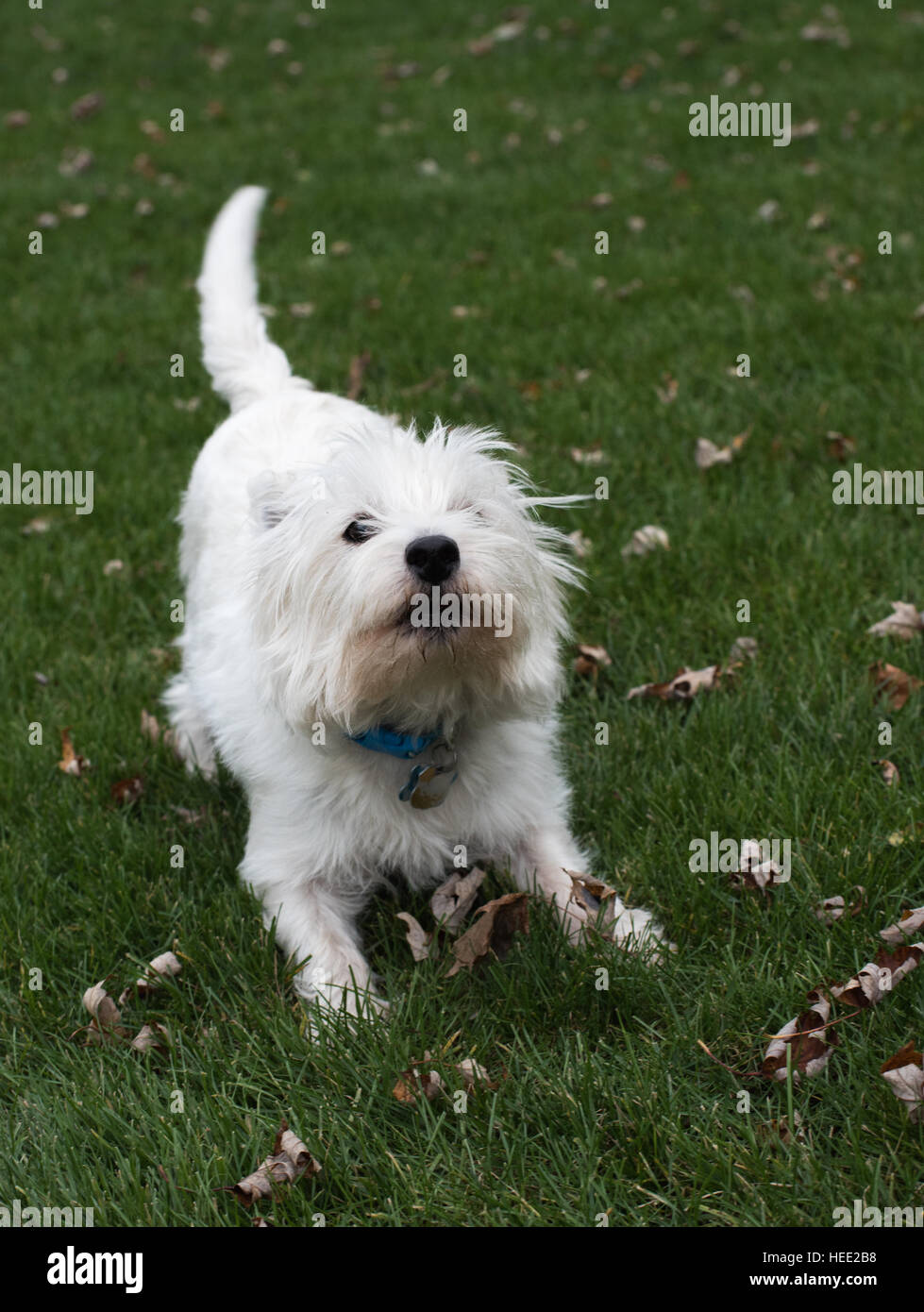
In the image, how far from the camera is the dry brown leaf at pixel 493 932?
279 centimetres

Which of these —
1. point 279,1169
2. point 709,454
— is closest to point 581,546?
point 709,454

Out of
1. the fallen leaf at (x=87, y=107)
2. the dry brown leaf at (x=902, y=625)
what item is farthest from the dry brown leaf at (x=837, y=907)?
the fallen leaf at (x=87, y=107)

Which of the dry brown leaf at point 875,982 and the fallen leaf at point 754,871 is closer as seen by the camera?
the dry brown leaf at point 875,982

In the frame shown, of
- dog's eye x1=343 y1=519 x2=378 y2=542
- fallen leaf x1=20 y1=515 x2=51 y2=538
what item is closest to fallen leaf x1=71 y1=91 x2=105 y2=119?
fallen leaf x1=20 y1=515 x2=51 y2=538

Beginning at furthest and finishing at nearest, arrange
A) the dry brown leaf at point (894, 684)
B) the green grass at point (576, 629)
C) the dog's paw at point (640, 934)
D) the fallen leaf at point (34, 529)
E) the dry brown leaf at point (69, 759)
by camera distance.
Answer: the fallen leaf at point (34, 529)
the dry brown leaf at point (69, 759)
the dry brown leaf at point (894, 684)
the dog's paw at point (640, 934)
the green grass at point (576, 629)

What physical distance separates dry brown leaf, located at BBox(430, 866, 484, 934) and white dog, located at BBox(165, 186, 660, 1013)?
0.18 feet

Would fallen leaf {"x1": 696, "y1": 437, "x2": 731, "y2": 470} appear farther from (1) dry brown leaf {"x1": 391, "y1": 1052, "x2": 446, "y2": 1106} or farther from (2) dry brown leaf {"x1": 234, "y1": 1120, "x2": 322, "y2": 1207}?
(2) dry brown leaf {"x1": 234, "y1": 1120, "x2": 322, "y2": 1207}

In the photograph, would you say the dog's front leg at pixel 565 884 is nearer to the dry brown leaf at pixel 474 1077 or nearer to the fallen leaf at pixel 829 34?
the dry brown leaf at pixel 474 1077

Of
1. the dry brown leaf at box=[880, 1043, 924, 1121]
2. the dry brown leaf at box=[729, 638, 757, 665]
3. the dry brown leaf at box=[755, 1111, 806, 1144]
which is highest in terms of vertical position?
the dry brown leaf at box=[729, 638, 757, 665]

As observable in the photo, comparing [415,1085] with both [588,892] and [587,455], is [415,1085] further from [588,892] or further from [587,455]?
[587,455]

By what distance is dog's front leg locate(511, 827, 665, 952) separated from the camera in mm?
2773

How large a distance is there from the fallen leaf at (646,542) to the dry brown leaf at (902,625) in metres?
0.87

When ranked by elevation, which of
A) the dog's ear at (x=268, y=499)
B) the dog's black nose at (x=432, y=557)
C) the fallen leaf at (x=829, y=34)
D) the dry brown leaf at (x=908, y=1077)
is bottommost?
the dry brown leaf at (x=908, y=1077)

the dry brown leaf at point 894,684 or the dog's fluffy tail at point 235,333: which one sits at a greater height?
the dog's fluffy tail at point 235,333
